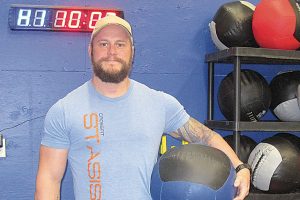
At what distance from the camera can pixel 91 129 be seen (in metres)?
2.08

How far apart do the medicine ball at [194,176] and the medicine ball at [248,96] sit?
3.66ft

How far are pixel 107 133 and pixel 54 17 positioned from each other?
1.27 m

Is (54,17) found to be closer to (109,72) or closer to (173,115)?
(109,72)

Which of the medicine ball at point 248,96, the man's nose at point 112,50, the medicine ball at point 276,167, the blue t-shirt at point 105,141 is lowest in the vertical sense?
the medicine ball at point 276,167

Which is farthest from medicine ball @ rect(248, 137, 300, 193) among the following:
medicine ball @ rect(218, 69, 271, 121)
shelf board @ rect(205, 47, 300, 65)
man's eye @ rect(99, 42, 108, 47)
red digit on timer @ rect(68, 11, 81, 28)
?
red digit on timer @ rect(68, 11, 81, 28)

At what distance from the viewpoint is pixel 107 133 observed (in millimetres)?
2092

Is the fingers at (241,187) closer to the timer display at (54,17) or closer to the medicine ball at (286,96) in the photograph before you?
the medicine ball at (286,96)

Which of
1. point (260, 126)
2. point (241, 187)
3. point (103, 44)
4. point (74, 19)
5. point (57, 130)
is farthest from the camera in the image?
point (74, 19)

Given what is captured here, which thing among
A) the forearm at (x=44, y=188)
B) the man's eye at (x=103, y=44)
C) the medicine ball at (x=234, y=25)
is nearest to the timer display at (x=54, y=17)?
the medicine ball at (x=234, y=25)

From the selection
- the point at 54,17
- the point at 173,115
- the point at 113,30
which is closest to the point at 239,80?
the point at 173,115

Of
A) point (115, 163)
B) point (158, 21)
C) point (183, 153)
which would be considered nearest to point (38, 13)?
point (158, 21)

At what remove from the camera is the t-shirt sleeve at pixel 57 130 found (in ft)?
6.93

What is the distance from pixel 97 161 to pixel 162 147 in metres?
1.24

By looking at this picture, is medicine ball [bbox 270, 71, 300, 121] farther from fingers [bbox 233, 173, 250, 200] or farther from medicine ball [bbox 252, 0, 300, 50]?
fingers [bbox 233, 173, 250, 200]
